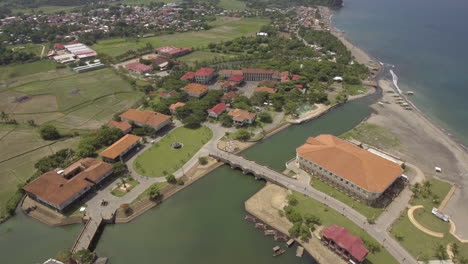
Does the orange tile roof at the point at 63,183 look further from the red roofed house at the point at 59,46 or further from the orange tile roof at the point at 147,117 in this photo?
the red roofed house at the point at 59,46

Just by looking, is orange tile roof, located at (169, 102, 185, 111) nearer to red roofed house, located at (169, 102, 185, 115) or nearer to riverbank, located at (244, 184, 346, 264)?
red roofed house, located at (169, 102, 185, 115)

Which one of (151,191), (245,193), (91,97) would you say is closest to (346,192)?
(245,193)

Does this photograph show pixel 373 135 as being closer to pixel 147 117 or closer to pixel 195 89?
pixel 195 89

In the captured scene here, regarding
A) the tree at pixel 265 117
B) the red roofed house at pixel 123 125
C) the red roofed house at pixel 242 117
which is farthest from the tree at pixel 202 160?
the tree at pixel 265 117

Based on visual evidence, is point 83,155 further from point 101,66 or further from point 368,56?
point 368,56

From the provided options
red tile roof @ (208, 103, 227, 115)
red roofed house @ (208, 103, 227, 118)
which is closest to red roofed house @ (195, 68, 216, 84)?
red tile roof @ (208, 103, 227, 115)
